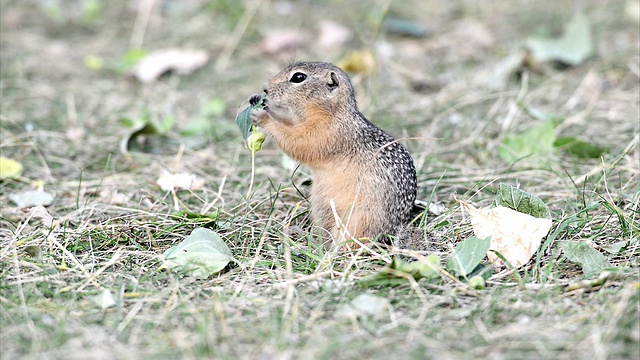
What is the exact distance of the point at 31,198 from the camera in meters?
3.91

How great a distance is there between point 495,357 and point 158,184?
2245 millimetres

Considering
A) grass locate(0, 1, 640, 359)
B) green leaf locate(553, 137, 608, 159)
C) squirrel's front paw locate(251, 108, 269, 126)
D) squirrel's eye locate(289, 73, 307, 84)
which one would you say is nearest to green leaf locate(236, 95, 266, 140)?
squirrel's front paw locate(251, 108, 269, 126)

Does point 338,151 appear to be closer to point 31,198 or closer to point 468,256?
point 468,256

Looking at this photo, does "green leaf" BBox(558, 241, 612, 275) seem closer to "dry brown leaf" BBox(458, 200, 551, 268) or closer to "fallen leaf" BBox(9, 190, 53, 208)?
"dry brown leaf" BBox(458, 200, 551, 268)

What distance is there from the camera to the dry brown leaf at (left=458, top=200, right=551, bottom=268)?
10.3ft

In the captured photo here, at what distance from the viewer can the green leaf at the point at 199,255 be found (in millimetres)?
3080

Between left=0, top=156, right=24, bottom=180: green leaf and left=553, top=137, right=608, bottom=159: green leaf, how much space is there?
2922mm

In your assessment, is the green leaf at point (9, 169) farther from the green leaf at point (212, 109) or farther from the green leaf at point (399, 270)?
the green leaf at point (399, 270)

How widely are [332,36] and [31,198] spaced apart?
3396mm

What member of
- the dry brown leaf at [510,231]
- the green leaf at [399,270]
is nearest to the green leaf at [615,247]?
the dry brown leaf at [510,231]

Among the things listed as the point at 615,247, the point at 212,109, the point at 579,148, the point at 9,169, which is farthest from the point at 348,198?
the point at 212,109

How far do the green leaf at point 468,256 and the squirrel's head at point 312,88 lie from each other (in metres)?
1.03

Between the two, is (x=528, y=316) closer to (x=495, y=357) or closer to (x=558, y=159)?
(x=495, y=357)

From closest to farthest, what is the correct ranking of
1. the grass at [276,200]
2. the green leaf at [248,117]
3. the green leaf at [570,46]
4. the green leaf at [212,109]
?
the grass at [276,200], the green leaf at [248,117], the green leaf at [212,109], the green leaf at [570,46]
